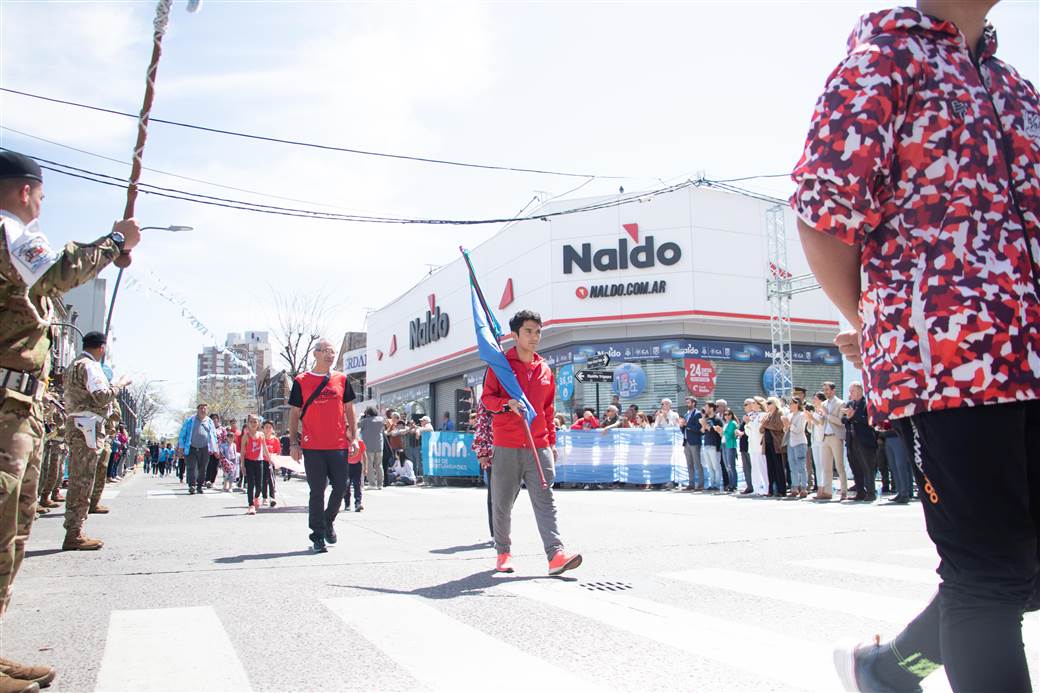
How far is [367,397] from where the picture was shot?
2400 inches

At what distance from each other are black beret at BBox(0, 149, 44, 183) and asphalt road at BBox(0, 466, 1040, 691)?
2.10m

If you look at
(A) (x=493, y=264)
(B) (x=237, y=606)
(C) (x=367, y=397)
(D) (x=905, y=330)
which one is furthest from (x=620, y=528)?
(C) (x=367, y=397)

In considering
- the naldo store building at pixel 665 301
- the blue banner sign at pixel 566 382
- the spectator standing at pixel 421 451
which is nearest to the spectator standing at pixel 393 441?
the spectator standing at pixel 421 451

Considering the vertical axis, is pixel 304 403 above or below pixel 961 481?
above

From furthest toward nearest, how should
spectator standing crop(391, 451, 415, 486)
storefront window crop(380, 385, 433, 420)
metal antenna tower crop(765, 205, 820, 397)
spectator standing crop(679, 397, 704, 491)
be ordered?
storefront window crop(380, 385, 433, 420), metal antenna tower crop(765, 205, 820, 397), spectator standing crop(391, 451, 415, 486), spectator standing crop(679, 397, 704, 491)

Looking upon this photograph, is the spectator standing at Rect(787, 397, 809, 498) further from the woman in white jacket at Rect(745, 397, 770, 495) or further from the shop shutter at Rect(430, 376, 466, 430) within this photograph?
the shop shutter at Rect(430, 376, 466, 430)

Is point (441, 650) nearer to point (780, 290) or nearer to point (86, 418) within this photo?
point (86, 418)

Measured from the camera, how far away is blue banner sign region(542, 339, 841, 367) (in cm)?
3022

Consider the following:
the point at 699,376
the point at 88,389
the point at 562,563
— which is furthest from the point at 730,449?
the point at 699,376

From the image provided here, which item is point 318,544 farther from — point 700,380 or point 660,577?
point 700,380

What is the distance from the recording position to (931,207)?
196cm

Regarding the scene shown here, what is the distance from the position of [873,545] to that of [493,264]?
29.8m

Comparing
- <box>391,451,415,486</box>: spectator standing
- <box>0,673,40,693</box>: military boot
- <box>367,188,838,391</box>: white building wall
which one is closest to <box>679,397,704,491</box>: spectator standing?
<box>391,451,415,486</box>: spectator standing

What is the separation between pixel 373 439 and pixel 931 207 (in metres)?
17.3
